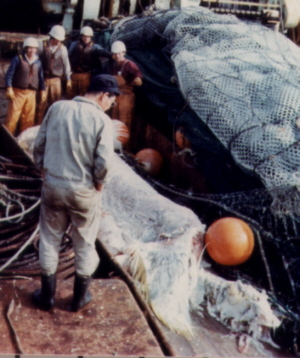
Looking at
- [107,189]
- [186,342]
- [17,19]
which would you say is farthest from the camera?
[17,19]

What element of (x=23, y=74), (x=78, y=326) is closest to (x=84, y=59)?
(x=23, y=74)

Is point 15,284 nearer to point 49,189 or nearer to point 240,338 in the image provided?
point 49,189

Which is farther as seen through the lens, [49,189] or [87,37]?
[87,37]

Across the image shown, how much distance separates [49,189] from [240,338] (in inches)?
101

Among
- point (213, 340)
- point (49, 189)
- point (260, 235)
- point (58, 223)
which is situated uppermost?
point (49, 189)

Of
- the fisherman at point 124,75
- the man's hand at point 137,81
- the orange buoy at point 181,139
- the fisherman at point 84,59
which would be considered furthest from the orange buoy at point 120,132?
the fisherman at point 84,59

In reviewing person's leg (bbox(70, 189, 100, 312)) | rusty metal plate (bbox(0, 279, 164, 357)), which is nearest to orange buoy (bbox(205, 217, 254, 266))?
rusty metal plate (bbox(0, 279, 164, 357))

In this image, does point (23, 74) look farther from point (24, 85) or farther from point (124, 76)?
point (124, 76)

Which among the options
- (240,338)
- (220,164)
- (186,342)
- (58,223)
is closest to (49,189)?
(58,223)

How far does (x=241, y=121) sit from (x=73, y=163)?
12.8 feet

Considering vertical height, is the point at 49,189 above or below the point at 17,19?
above

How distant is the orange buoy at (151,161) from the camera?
908 centimetres

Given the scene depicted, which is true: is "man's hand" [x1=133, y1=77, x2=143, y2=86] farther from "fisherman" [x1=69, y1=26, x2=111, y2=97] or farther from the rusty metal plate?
the rusty metal plate

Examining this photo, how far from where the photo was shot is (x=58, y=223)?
4023mm
